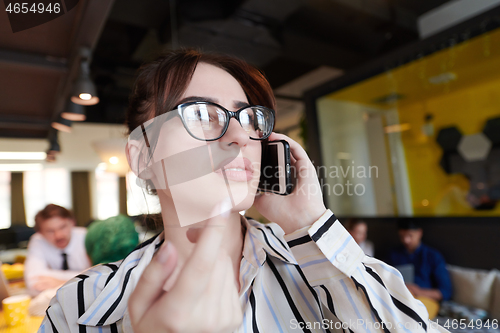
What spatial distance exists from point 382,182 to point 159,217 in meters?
3.26

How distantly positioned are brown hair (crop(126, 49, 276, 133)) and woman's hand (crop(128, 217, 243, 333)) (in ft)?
1.40

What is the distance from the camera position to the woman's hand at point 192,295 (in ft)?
0.79

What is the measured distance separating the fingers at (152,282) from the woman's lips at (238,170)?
0.97 ft

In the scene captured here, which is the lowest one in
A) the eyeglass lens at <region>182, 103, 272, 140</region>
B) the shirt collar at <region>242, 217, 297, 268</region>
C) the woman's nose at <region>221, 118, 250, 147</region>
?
the shirt collar at <region>242, 217, 297, 268</region>

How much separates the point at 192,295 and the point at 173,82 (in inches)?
20.2

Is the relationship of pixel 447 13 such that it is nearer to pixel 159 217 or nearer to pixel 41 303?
pixel 159 217

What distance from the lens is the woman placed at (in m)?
0.57

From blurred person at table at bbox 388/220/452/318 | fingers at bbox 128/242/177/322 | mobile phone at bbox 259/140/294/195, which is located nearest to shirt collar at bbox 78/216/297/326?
mobile phone at bbox 259/140/294/195

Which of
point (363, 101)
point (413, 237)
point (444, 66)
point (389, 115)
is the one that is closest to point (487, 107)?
point (444, 66)

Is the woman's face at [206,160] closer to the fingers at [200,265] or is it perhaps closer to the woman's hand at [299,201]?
the woman's hand at [299,201]

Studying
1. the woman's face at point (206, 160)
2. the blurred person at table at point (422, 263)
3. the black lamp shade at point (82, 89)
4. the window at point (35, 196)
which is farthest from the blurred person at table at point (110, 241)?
the blurred person at table at point (422, 263)

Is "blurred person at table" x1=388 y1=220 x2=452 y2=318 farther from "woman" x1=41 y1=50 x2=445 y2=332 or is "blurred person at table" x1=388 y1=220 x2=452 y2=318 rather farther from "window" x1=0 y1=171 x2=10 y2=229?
"window" x1=0 y1=171 x2=10 y2=229

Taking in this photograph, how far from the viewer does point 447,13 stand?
10.1 feet

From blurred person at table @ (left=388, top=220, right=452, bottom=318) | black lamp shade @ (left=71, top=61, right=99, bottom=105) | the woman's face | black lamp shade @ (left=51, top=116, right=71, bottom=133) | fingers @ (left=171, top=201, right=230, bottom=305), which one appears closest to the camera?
fingers @ (left=171, top=201, right=230, bottom=305)
